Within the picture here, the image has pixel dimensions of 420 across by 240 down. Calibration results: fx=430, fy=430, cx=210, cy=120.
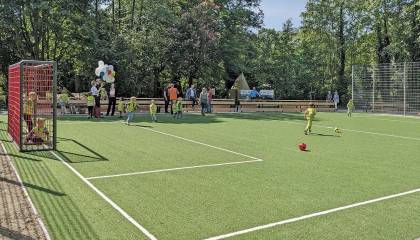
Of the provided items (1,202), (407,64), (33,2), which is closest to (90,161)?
(1,202)

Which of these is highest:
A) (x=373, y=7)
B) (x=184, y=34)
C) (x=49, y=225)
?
(x=373, y=7)

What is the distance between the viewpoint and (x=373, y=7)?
42.8m

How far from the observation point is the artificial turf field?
5.95 meters

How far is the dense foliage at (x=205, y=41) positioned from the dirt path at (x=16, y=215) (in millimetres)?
20656

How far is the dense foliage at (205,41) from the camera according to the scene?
99.7 feet

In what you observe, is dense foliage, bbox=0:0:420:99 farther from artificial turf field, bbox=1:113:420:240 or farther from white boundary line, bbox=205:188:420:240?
white boundary line, bbox=205:188:420:240

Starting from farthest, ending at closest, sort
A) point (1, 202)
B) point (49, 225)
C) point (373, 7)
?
point (373, 7), point (1, 202), point (49, 225)

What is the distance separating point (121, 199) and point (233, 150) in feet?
19.4

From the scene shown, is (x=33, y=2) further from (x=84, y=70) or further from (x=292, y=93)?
(x=292, y=93)

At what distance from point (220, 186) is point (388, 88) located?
90.1 feet

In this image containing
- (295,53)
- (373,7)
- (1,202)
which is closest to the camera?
(1,202)

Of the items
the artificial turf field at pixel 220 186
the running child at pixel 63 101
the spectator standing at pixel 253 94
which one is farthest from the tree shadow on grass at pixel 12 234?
the spectator standing at pixel 253 94

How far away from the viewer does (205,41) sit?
33.5 metres

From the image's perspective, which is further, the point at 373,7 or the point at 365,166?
the point at 373,7
